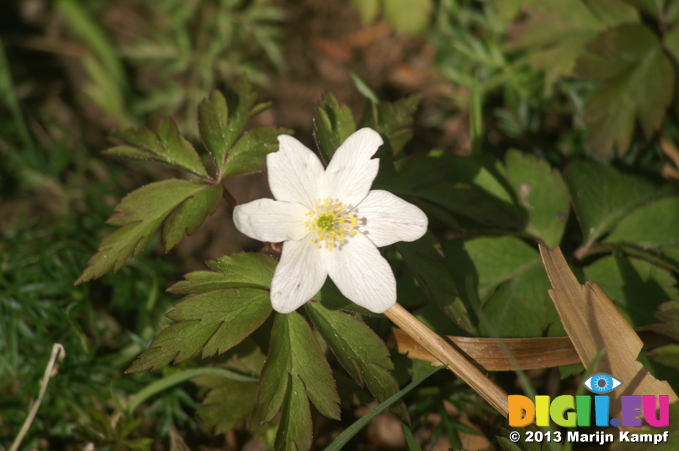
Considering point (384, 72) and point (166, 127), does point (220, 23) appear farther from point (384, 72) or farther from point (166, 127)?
point (166, 127)

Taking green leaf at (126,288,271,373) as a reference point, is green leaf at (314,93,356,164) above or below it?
above

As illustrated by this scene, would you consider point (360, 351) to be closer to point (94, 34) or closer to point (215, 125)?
point (215, 125)

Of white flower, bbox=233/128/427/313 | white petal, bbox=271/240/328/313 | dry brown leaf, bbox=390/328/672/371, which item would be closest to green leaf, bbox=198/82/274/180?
white flower, bbox=233/128/427/313

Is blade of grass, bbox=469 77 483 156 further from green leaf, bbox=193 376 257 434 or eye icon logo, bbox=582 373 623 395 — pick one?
green leaf, bbox=193 376 257 434

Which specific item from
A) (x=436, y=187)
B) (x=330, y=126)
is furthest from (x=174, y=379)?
(x=436, y=187)

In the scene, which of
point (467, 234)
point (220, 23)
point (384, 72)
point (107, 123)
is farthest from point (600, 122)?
point (107, 123)

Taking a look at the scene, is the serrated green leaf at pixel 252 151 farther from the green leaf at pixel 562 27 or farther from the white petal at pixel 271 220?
the green leaf at pixel 562 27
